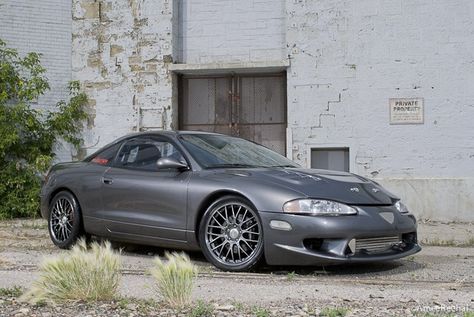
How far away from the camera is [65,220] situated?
7664 mm

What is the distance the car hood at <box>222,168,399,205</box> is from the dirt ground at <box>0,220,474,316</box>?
73 cm

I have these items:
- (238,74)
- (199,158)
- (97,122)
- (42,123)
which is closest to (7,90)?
(42,123)

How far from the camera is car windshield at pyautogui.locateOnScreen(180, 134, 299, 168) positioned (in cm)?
679

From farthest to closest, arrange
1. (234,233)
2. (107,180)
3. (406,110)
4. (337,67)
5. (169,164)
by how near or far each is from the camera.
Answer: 1. (337,67)
2. (406,110)
3. (107,180)
4. (169,164)
5. (234,233)

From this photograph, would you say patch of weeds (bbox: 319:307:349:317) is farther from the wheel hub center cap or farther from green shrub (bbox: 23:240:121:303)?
the wheel hub center cap

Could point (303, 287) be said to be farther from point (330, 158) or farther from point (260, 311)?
point (330, 158)

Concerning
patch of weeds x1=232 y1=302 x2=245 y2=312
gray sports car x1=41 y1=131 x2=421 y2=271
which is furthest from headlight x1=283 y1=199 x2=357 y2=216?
patch of weeds x1=232 y1=302 x2=245 y2=312

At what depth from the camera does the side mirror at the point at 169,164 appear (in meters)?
6.55

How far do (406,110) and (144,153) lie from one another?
229 inches

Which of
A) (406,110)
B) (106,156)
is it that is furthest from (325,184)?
(406,110)

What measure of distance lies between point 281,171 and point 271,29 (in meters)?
6.38

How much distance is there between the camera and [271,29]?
12305mm

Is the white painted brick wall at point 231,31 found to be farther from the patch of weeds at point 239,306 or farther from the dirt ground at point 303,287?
the patch of weeds at point 239,306

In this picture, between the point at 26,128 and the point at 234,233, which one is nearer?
the point at 234,233
